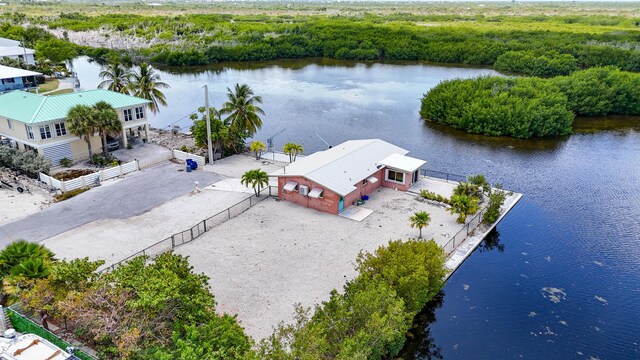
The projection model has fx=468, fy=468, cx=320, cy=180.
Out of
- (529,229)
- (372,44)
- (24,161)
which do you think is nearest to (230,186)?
(24,161)

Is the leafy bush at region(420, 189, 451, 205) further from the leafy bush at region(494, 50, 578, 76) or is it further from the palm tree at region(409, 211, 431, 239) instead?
the leafy bush at region(494, 50, 578, 76)

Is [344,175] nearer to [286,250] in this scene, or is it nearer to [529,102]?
[286,250]

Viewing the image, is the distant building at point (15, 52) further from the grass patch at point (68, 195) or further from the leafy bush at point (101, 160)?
the grass patch at point (68, 195)

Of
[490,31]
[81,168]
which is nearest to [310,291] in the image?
[81,168]

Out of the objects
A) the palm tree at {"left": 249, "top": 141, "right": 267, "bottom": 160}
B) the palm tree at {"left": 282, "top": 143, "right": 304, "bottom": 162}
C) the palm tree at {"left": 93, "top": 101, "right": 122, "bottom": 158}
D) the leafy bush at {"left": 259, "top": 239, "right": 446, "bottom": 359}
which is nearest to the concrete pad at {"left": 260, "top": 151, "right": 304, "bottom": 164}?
the palm tree at {"left": 249, "top": 141, "right": 267, "bottom": 160}

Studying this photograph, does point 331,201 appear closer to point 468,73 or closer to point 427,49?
point 468,73

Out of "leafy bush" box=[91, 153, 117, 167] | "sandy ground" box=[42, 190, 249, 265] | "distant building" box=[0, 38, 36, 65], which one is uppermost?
"distant building" box=[0, 38, 36, 65]

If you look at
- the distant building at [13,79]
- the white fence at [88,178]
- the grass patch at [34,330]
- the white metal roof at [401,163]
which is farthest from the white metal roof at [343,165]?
the distant building at [13,79]
